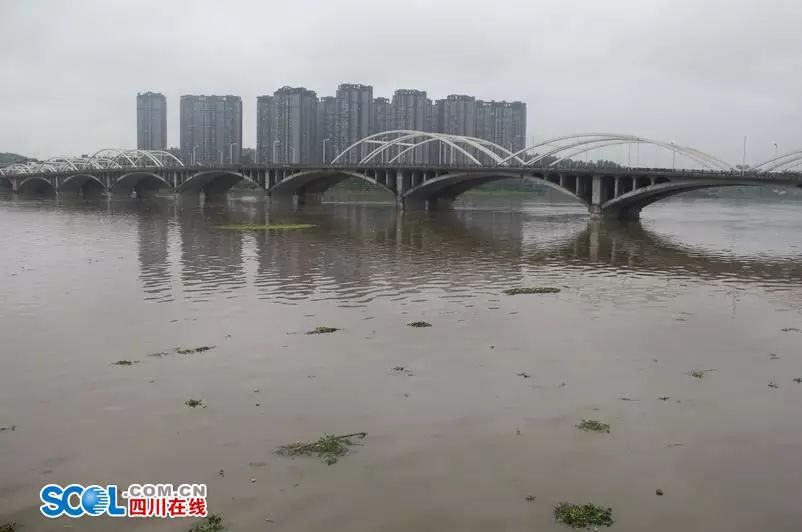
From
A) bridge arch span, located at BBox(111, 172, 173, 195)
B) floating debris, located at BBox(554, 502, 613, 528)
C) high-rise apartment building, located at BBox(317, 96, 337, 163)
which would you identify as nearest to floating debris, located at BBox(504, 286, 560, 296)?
floating debris, located at BBox(554, 502, 613, 528)

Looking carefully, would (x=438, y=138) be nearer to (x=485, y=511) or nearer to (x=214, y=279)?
(x=214, y=279)

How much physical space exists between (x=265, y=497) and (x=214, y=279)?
58.4 feet

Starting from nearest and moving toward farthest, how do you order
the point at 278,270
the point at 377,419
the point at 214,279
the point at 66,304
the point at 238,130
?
1. the point at 377,419
2. the point at 66,304
3. the point at 214,279
4. the point at 278,270
5. the point at 238,130

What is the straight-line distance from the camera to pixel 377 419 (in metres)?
11.1

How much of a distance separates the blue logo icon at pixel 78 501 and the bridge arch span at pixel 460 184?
5906cm

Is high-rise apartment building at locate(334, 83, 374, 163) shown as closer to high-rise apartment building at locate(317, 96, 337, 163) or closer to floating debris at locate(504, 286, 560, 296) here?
high-rise apartment building at locate(317, 96, 337, 163)

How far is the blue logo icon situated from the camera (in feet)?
26.6

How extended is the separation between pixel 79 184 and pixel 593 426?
137 m

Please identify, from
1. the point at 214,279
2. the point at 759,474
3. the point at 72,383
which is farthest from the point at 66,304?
the point at 759,474

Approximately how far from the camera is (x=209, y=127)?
183m

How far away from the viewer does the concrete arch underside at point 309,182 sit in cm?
8812

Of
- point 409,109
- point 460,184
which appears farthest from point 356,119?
point 460,184

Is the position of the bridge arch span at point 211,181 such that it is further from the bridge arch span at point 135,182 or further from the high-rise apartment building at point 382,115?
the high-rise apartment building at point 382,115

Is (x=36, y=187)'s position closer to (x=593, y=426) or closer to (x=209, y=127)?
(x=209, y=127)
